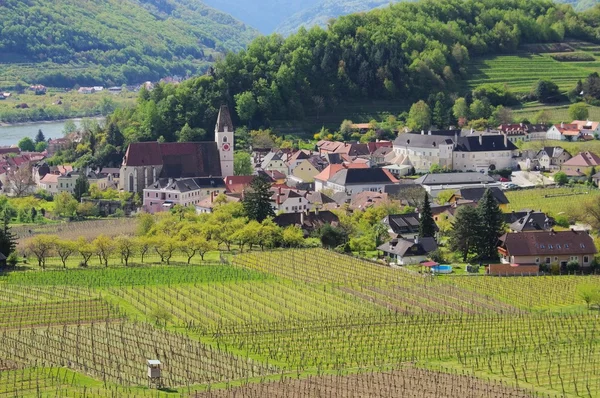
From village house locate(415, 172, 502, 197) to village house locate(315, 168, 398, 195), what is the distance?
7.14 feet

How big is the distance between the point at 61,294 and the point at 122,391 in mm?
14984

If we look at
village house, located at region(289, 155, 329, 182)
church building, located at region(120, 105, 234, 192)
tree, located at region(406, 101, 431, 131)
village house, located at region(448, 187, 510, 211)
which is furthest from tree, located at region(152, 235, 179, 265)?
tree, located at region(406, 101, 431, 131)

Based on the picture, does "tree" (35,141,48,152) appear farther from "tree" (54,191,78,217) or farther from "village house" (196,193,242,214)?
"village house" (196,193,242,214)

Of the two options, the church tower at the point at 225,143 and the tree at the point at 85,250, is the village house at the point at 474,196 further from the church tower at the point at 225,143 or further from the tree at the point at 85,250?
the tree at the point at 85,250

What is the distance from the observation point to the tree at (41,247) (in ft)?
186

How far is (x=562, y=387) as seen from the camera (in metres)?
35.5

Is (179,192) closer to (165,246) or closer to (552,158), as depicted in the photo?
(165,246)

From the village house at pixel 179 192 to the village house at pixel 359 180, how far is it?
6.94 meters

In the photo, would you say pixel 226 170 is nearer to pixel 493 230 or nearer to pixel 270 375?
pixel 493 230

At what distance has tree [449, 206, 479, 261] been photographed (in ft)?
186

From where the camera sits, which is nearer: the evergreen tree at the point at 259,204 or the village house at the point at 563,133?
the evergreen tree at the point at 259,204

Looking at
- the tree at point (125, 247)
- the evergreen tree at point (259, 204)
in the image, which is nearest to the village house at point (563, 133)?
the evergreen tree at point (259, 204)

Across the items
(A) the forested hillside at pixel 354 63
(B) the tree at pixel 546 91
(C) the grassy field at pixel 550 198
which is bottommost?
(C) the grassy field at pixel 550 198

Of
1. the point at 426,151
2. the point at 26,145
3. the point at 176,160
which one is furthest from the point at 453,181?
the point at 26,145
